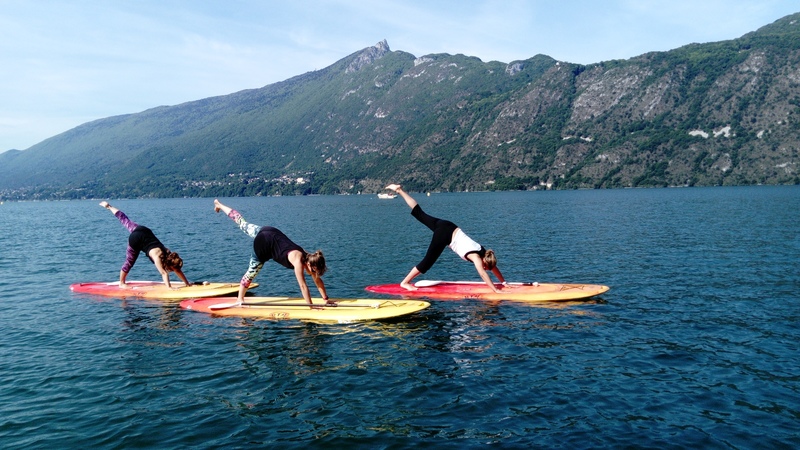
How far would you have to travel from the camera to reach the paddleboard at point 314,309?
17547 millimetres

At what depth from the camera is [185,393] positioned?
1166cm

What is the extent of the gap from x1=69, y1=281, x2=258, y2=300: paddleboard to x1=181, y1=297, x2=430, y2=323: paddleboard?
7.25ft

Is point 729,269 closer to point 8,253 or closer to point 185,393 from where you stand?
point 185,393

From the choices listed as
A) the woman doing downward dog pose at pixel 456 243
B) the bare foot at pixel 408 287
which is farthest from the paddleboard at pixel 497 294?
the woman doing downward dog pose at pixel 456 243

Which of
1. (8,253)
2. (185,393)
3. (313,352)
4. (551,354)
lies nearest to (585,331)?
(551,354)

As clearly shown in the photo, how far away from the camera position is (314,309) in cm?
1798

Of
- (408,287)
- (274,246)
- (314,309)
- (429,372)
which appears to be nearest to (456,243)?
(408,287)

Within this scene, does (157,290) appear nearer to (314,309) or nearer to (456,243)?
(314,309)

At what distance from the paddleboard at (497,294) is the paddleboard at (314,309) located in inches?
125

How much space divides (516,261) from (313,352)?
20.7 metres

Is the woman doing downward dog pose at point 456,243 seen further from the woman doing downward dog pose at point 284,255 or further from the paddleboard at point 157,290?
the paddleboard at point 157,290

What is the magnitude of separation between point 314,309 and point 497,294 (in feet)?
24.6

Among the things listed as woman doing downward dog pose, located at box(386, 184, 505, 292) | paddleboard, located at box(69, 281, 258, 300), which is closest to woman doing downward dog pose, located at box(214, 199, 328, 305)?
woman doing downward dog pose, located at box(386, 184, 505, 292)

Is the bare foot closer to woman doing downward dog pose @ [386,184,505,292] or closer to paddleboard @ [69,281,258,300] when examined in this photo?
woman doing downward dog pose @ [386,184,505,292]
